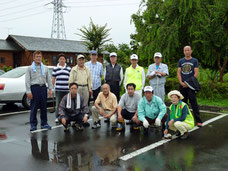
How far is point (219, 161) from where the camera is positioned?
157 inches

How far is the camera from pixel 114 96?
6219 millimetres

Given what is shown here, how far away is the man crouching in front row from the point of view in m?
5.82

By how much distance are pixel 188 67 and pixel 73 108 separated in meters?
3.03

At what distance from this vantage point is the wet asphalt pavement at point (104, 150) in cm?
381

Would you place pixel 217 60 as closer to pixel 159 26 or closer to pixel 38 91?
pixel 159 26

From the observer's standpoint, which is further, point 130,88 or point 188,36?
point 188,36

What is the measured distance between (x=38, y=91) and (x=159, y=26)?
7.79 metres

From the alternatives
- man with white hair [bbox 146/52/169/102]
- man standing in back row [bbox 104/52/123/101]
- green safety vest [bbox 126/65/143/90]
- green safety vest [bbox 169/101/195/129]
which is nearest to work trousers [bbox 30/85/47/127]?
man standing in back row [bbox 104/52/123/101]

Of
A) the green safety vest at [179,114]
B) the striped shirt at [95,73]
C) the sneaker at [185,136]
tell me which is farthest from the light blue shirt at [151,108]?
the striped shirt at [95,73]

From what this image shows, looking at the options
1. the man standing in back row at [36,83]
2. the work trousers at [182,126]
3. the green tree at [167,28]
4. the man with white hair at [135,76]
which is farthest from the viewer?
the green tree at [167,28]

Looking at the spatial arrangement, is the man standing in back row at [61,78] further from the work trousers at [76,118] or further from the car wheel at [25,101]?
the car wheel at [25,101]

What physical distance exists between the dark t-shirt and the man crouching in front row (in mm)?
2643

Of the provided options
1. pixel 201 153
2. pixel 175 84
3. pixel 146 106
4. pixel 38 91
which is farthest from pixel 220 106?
pixel 38 91

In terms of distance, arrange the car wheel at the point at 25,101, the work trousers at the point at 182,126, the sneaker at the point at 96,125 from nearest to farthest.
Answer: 1. the work trousers at the point at 182,126
2. the sneaker at the point at 96,125
3. the car wheel at the point at 25,101
